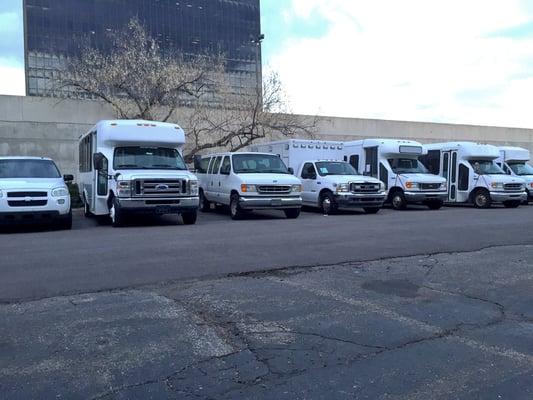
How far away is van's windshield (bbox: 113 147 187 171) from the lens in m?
15.2

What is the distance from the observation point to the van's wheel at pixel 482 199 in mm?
22266

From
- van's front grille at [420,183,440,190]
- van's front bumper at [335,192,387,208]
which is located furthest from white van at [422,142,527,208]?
van's front bumper at [335,192,387,208]

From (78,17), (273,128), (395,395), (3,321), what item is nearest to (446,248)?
(395,395)

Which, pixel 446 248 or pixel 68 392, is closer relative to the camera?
pixel 68 392

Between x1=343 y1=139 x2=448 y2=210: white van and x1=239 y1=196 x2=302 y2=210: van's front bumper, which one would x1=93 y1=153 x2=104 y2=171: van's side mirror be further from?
x1=343 y1=139 x2=448 y2=210: white van

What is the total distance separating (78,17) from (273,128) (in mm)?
37561

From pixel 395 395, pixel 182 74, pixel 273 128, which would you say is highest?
pixel 182 74

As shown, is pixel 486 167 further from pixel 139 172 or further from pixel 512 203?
pixel 139 172

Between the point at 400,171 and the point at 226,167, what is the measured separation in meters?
7.47

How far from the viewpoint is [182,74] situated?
2595cm

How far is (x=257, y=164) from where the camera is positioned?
59.5ft

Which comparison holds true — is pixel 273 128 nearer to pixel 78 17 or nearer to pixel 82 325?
pixel 82 325

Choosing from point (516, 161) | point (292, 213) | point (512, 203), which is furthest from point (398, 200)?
point (516, 161)

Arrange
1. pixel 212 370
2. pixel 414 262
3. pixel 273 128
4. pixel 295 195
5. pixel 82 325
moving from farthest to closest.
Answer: pixel 273 128, pixel 295 195, pixel 414 262, pixel 82 325, pixel 212 370
